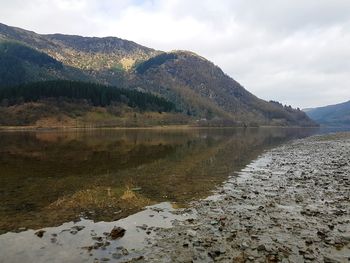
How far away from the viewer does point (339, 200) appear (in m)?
24.9

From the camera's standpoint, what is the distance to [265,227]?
18.9m

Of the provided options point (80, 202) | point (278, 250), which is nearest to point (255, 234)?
point (278, 250)

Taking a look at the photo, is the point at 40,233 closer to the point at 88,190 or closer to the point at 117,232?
the point at 117,232

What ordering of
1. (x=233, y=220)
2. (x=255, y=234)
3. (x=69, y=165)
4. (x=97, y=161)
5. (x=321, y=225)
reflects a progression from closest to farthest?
(x=255, y=234), (x=321, y=225), (x=233, y=220), (x=69, y=165), (x=97, y=161)

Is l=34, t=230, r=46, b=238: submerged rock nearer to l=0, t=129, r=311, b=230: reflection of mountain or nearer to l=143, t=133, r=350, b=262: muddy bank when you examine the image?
l=0, t=129, r=311, b=230: reflection of mountain

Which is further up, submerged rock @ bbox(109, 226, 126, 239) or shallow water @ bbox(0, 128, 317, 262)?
submerged rock @ bbox(109, 226, 126, 239)

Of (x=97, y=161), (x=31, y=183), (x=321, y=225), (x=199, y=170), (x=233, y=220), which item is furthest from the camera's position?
(x=97, y=161)

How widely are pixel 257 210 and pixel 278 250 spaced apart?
747cm

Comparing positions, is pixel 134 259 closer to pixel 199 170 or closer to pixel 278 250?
pixel 278 250

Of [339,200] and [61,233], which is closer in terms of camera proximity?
[61,233]

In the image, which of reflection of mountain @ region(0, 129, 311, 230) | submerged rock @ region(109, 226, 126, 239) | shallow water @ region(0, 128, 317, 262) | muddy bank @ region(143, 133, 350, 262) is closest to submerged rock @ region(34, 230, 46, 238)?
shallow water @ region(0, 128, 317, 262)

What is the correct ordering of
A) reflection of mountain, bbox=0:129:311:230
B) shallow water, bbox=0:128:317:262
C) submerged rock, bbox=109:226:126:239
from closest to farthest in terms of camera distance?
submerged rock, bbox=109:226:126:239
shallow water, bbox=0:128:317:262
reflection of mountain, bbox=0:129:311:230

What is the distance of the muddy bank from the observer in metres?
14.9

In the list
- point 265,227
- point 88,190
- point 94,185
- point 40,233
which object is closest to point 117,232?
point 40,233
